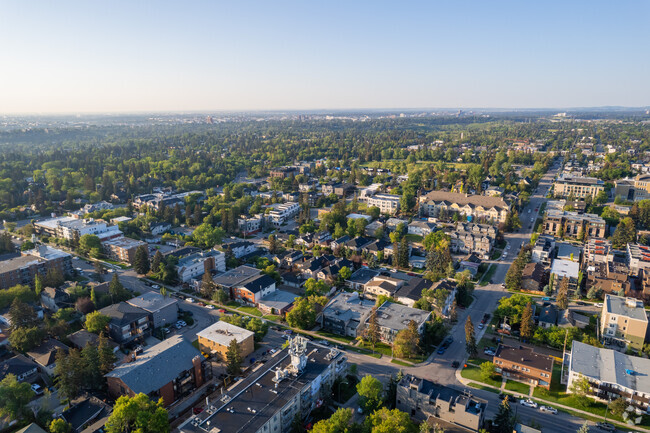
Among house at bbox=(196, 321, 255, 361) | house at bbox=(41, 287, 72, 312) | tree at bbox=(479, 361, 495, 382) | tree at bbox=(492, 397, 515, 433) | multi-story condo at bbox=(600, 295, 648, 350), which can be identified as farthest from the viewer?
house at bbox=(41, 287, 72, 312)

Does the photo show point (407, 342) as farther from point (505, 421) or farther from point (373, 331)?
point (505, 421)

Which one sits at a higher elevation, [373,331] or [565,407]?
[373,331]

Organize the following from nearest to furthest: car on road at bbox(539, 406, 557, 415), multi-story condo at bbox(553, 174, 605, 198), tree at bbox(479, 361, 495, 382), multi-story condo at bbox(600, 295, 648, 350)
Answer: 1. car on road at bbox(539, 406, 557, 415)
2. tree at bbox(479, 361, 495, 382)
3. multi-story condo at bbox(600, 295, 648, 350)
4. multi-story condo at bbox(553, 174, 605, 198)

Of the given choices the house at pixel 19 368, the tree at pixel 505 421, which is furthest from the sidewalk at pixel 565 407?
the house at pixel 19 368

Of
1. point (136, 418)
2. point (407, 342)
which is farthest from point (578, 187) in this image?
point (136, 418)

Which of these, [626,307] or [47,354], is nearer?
[47,354]

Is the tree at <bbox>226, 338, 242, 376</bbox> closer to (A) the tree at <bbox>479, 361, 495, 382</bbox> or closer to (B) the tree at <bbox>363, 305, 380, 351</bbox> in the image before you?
(B) the tree at <bbox>363, 305, 380, 351</bbox>

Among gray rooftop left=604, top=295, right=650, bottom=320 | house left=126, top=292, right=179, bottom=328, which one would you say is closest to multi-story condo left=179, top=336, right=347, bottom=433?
house left=126, top=292, right=179, bottom=328
